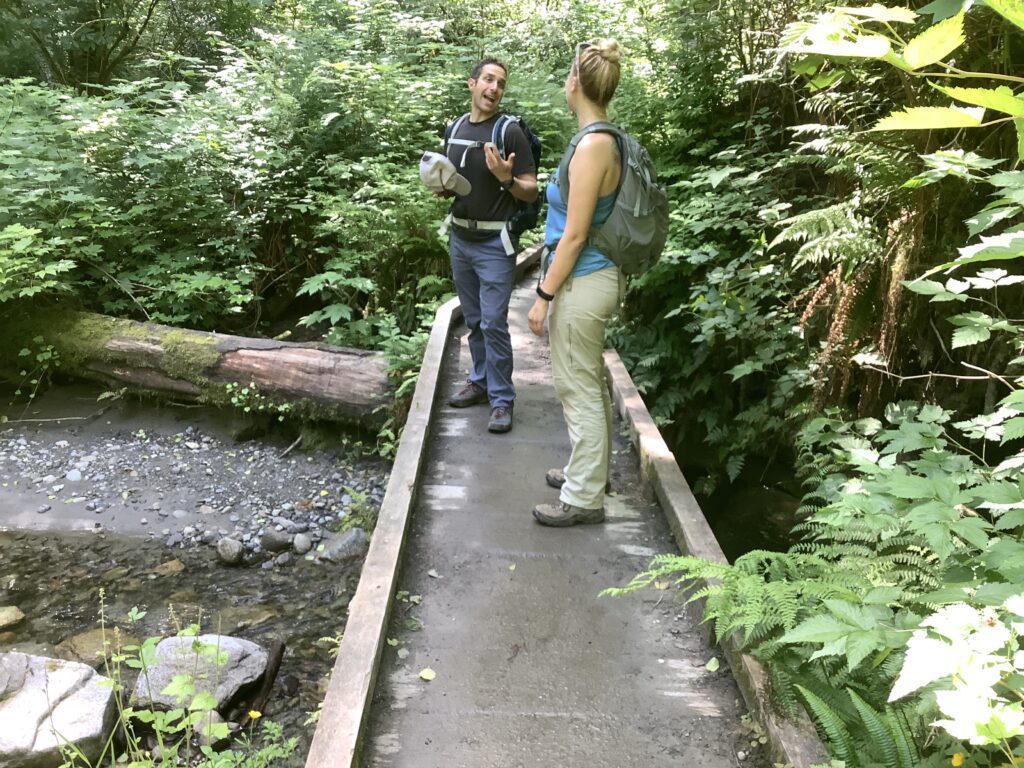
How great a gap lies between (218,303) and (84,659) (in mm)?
5142

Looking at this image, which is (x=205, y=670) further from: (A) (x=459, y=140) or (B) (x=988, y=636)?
(B) (x=988, y=636)

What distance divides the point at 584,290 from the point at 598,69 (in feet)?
3.50

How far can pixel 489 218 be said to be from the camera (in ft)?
15.8

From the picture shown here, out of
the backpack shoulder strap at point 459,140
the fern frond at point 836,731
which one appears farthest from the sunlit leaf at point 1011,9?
the backpack shoulder strap at point 459,140

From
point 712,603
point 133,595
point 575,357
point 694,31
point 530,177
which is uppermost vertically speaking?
point 694,31

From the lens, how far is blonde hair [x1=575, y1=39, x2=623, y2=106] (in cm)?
327

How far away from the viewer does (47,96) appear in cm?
897

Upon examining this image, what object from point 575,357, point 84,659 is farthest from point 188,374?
point 575,357

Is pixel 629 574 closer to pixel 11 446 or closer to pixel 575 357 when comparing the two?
pixel 575 357

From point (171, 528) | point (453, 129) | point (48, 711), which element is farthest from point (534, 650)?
point (171, 528)

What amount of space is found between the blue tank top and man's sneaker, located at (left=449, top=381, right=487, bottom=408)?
2149mm

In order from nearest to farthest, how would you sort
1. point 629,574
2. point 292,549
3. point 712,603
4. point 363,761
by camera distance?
1. point 363,761
2. point 712,603
3. point 629,574
4. point 292,549

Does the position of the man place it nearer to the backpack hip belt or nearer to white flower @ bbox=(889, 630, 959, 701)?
the backpack hip belt

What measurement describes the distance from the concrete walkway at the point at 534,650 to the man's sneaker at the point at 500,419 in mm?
529
